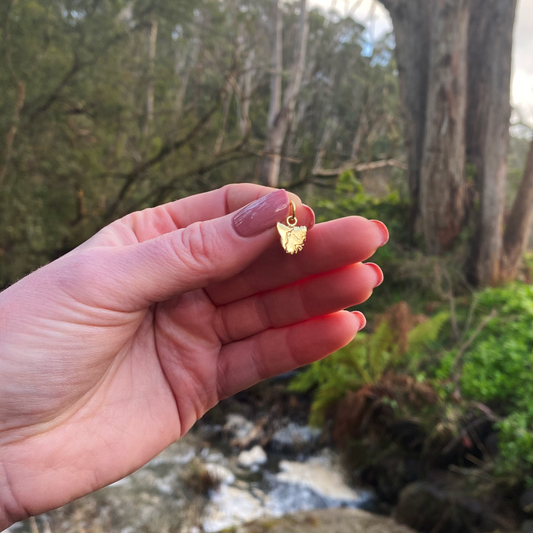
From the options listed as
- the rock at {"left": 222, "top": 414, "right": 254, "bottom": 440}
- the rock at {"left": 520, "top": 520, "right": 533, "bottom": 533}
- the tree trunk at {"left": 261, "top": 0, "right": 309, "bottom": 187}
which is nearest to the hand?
the rock at {"left": 520, "top": 520, "right": 533, "bottom": 533}

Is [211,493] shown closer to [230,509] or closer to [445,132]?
[230,509]

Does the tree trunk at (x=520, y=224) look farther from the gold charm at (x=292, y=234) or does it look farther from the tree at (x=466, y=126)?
the gold charm at (x=292, y=234)

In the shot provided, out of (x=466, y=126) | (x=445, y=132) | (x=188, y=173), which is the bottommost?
(x=188, y=173)

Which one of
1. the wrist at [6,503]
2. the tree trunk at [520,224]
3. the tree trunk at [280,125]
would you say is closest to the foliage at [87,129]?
the tree trunk at [280,125]

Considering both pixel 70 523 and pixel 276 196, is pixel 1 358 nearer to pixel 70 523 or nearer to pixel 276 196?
pixel 276 196

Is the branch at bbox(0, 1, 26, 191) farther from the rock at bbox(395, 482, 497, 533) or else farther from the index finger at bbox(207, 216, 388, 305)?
the rock at bbox(395, 482, 497, 533)

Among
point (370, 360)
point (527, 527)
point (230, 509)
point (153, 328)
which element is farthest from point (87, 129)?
point (527, 527)
